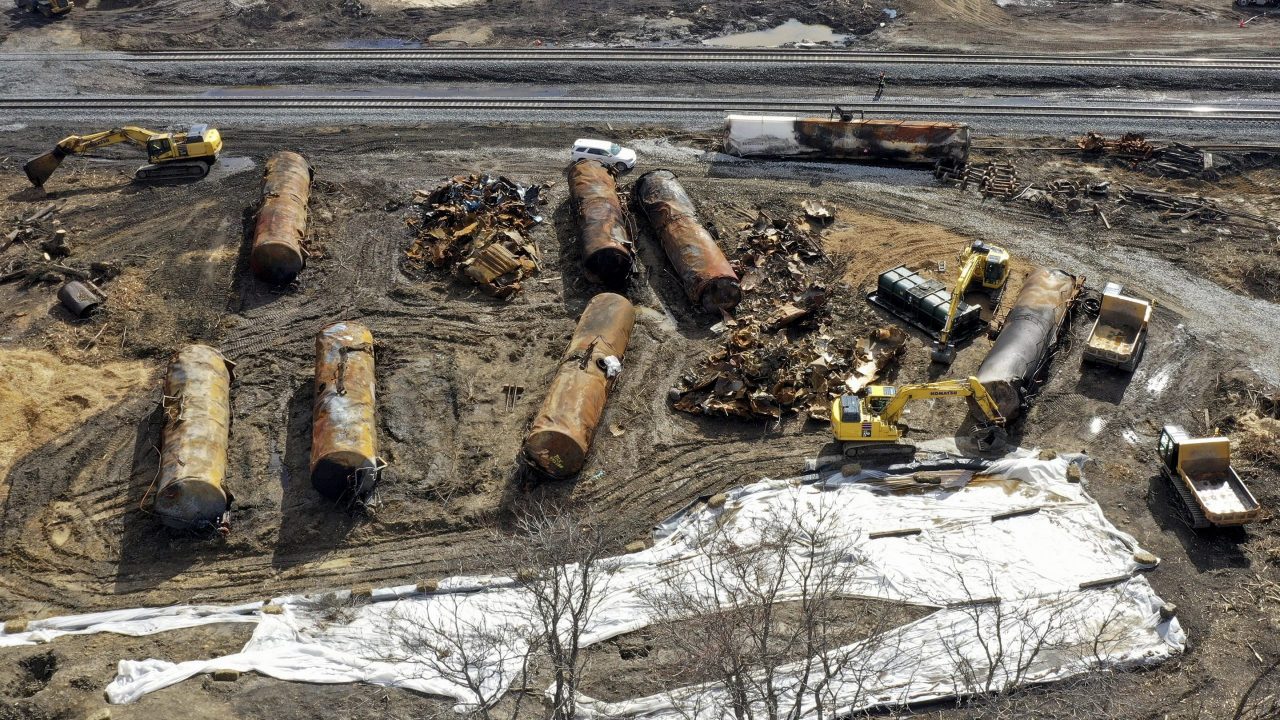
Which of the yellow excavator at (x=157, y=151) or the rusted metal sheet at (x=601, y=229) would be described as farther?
the yellow excavator at (x=157, y=151)

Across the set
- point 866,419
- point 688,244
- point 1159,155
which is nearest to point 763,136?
point 688,244

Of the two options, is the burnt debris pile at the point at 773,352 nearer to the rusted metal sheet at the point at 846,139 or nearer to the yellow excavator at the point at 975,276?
the yellow excavator at the point at 975,276

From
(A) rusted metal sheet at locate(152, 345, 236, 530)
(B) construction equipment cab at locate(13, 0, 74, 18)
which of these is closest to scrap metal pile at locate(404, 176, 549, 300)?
(A) rusted metal sheet at locate(152, 345, 236, 530)

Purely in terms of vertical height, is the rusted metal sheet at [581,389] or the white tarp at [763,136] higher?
the white tarp at [763,136]

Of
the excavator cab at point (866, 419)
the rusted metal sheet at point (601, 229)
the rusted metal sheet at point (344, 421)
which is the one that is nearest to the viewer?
the rusted metal sheet at point (344, 421)

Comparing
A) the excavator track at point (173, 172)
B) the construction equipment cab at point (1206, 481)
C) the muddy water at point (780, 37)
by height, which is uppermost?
the muddy water at point (780, 37)

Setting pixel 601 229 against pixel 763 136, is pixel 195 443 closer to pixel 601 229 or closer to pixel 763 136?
pixel 601 229

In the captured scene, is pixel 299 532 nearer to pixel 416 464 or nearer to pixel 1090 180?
pixel 416 464

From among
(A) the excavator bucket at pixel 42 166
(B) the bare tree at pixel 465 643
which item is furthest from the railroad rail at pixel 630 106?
(B) the bare tree at pixel 465 643
